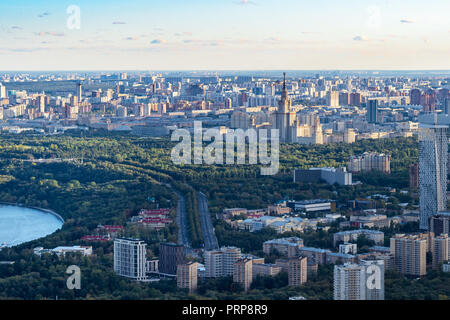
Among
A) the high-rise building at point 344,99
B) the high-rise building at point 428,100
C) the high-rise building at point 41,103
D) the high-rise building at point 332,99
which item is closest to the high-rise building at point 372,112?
the high-rise building at point 428,100

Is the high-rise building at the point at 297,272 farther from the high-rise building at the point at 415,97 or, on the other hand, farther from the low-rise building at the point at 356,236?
the high-rise building at the point at 415,97

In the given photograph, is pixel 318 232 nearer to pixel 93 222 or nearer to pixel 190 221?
pixel 190 221

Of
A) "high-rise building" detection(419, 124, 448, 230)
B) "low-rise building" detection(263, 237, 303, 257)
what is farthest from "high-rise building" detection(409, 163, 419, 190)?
"low-rise building" detection(263, 237, 303, 257)

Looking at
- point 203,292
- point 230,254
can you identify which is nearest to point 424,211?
point 230,254

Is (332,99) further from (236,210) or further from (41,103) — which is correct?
Answer: (236,210)

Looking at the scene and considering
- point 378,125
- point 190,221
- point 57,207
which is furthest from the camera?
point 378,125

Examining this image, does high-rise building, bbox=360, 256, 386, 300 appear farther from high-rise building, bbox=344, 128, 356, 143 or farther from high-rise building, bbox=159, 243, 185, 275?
high-rise building, bbox=344, 128, 356, 143
